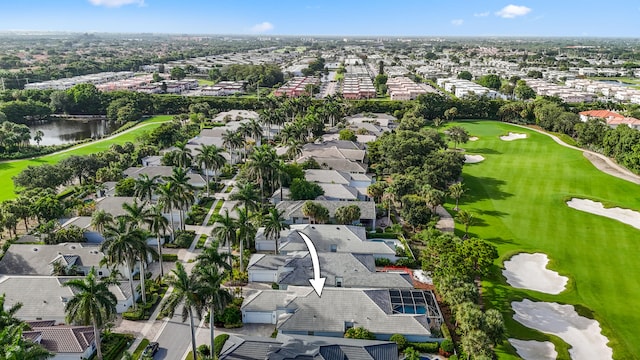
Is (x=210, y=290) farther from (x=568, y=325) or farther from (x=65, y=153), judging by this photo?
(x=65, y=153)

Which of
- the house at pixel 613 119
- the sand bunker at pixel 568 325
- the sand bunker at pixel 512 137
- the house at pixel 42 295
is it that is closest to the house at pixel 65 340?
the house at pixel 42 295

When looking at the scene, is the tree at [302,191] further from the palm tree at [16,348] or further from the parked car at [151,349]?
the palm tree at [16,348]

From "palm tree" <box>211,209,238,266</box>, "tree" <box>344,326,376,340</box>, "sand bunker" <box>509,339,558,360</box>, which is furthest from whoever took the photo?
"palm tree" <box>211,209,238,266</box>

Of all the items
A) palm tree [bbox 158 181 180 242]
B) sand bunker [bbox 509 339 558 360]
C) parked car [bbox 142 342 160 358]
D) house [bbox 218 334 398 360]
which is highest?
palm tree [bbox 158 181 180 242]

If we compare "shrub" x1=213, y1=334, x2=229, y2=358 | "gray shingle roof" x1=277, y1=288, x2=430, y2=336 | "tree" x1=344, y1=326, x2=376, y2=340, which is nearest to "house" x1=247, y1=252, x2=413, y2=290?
"gray shingle roof" x1=277, y1=288, x2=430, y2=336

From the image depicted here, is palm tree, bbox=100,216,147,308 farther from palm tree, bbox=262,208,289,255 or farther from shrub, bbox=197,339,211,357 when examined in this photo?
palm tree, bbox=262,208,289,255

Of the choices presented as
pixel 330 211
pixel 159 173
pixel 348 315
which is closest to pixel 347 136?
pixel 330 211
